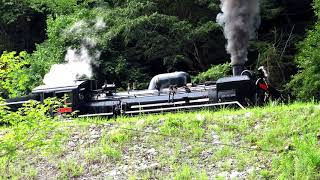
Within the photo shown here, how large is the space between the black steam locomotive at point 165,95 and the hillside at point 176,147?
257 cm

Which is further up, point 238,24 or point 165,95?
point 238,24

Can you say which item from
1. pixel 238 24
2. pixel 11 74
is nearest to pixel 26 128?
pixel 11 74

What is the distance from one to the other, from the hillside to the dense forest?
8095 mm

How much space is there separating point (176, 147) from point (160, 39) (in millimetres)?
10515

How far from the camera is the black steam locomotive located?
1144 cm

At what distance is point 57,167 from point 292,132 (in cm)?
375

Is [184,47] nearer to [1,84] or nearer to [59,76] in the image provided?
[59,76]

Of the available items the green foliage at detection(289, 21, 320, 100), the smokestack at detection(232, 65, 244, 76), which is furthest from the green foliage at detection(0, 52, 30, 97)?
the green foliage at detection(289, 21, 320, 100)

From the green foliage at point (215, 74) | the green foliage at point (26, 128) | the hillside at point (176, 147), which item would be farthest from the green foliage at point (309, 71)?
the green foliage at point (26, 128)

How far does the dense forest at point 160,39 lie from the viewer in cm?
1789

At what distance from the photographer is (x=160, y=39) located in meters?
18.2

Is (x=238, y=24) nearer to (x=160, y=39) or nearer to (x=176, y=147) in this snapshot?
(x=160, y=39)

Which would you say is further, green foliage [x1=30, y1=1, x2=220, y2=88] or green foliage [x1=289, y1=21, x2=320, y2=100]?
green foliage [x1=30, y1=1, x2=220, y2=88]

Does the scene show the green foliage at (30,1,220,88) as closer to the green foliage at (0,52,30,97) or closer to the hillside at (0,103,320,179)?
the hillside at (0,103,320,179)
